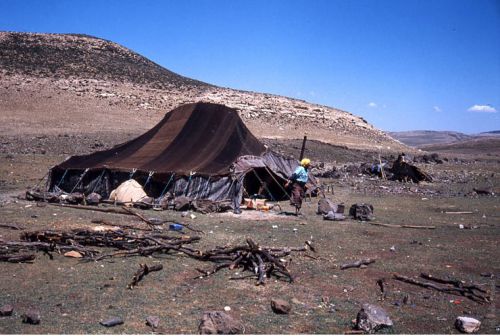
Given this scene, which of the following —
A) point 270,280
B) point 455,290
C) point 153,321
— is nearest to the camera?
point 153,321

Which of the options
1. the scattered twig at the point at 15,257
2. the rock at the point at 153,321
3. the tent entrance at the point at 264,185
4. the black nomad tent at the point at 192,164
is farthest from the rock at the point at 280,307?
the tent entrance at the point at 264,185

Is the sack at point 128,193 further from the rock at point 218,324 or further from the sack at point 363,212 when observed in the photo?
the rock at point 218,324

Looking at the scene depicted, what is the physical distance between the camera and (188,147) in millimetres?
15469

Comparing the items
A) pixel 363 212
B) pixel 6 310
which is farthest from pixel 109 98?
pixel 6 310

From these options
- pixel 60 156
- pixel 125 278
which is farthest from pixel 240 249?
pixel 60 156

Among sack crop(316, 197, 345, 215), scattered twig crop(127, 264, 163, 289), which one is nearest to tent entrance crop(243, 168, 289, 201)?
sack crop(316, 197, 345, 215)

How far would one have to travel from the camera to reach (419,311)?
19.0 ft

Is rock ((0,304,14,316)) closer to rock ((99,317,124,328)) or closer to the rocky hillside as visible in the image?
rock ((99,317,124,328))

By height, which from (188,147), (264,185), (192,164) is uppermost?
(188,147)

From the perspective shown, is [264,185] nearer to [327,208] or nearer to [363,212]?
[327,208]

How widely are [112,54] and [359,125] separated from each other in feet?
98.3

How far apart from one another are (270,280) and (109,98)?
39.8 metres

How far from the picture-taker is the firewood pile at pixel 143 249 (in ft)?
23.1

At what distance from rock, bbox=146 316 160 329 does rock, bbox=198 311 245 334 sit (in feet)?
1.50
